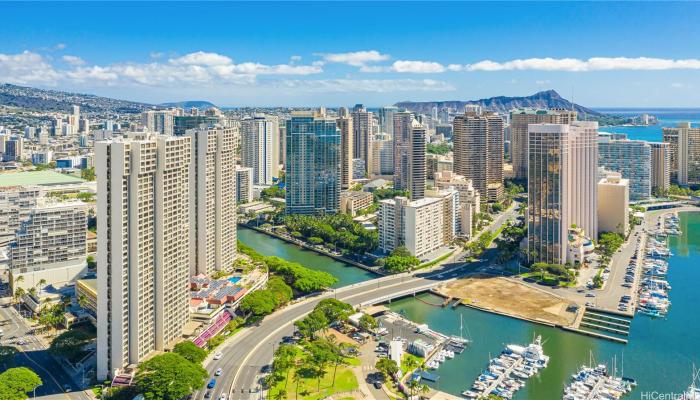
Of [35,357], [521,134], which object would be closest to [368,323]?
[35,357]

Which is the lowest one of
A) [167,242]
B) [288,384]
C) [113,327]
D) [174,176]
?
[288,384]

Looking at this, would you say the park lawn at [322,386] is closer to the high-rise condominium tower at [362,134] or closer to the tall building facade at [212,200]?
the tall building facade at [212,200]

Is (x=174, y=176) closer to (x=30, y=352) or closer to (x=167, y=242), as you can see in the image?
(x=167, y=242)

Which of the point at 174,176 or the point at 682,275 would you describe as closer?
the point at 174,176

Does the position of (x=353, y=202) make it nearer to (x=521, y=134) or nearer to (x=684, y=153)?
(x=521, y=134)

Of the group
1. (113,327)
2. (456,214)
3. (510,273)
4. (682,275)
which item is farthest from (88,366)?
(682,275)

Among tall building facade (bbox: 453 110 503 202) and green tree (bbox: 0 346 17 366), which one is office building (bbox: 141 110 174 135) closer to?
tall building facade (bbox: 453 110 503 202)

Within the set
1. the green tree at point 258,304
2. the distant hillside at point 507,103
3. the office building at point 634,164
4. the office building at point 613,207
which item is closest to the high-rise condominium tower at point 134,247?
the green tree at point 258,304
